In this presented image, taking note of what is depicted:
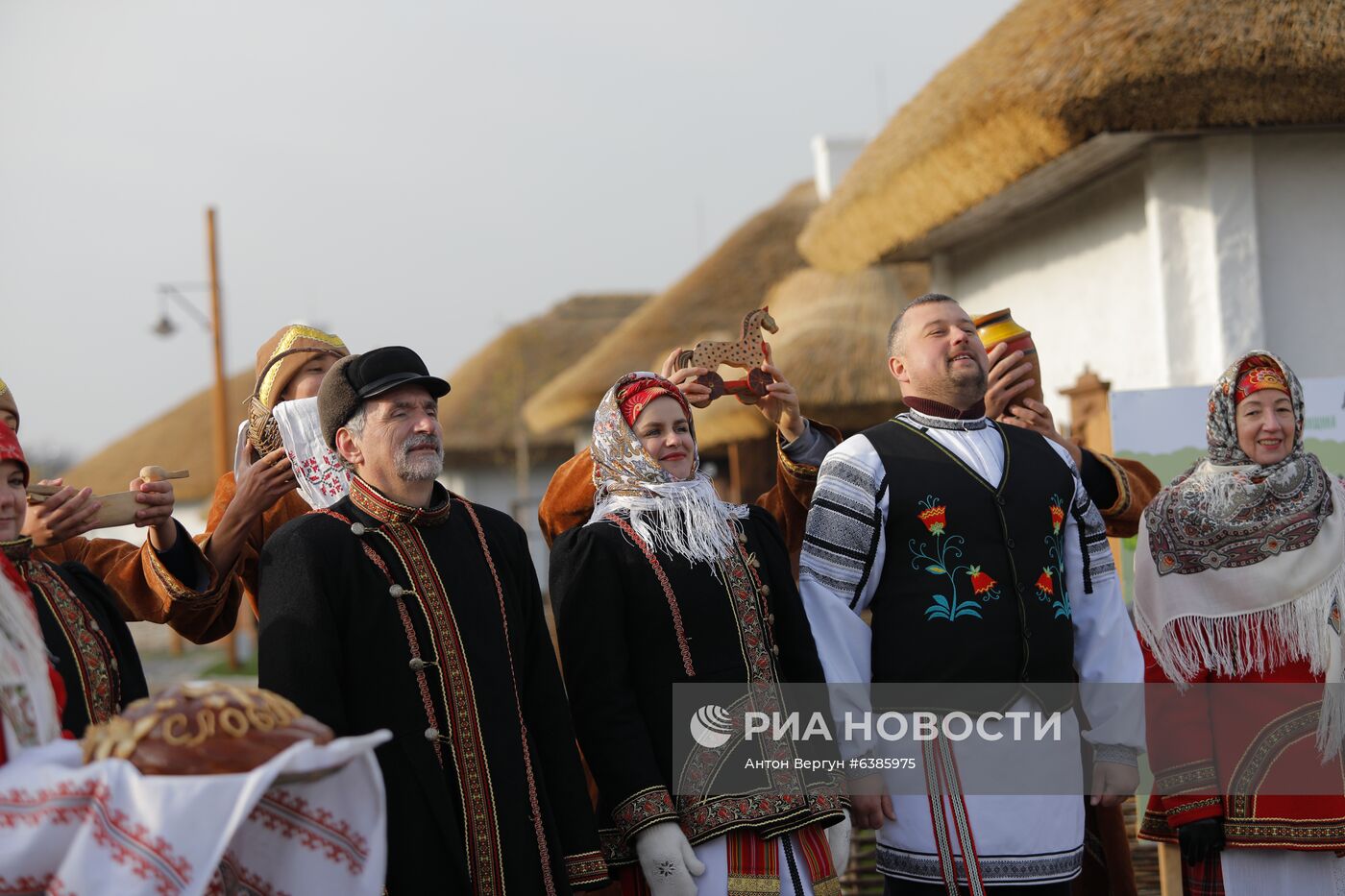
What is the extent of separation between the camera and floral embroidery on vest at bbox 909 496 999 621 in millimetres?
3447

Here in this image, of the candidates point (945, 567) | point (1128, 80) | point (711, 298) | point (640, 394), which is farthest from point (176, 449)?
point (945, 567)

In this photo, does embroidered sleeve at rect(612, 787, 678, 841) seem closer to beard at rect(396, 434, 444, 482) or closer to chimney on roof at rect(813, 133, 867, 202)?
beard at rect(396, 434, 444, 482)

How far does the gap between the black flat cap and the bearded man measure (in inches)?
44.9

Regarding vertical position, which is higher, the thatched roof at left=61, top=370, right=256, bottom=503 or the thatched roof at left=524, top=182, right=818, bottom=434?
the thatched roof at left=524, top=182, right=818, bottom=434

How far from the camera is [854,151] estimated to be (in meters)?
16.7

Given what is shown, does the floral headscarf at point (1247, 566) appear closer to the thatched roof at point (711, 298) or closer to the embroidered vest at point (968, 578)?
the embroidered vest at point (968, 578)

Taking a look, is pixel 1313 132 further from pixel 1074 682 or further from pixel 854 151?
pixel 854 151

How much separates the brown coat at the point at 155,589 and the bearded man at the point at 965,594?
151cm

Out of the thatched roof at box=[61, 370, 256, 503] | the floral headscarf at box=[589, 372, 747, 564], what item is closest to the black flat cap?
the floral headscarf at box=[589, 372, 747, 564]

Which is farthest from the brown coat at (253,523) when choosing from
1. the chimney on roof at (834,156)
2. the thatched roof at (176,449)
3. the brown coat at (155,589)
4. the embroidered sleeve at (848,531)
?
the thatched roof at (176,449)

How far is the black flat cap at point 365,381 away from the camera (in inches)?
120

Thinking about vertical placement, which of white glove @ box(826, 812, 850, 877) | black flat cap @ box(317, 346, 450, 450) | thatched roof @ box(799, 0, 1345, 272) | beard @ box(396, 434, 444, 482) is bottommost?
white glove @ box(826, 812, 850, 877)

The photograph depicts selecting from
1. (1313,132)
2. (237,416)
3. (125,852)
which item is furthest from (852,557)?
(237,416)

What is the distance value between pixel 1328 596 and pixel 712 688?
6.01ft
